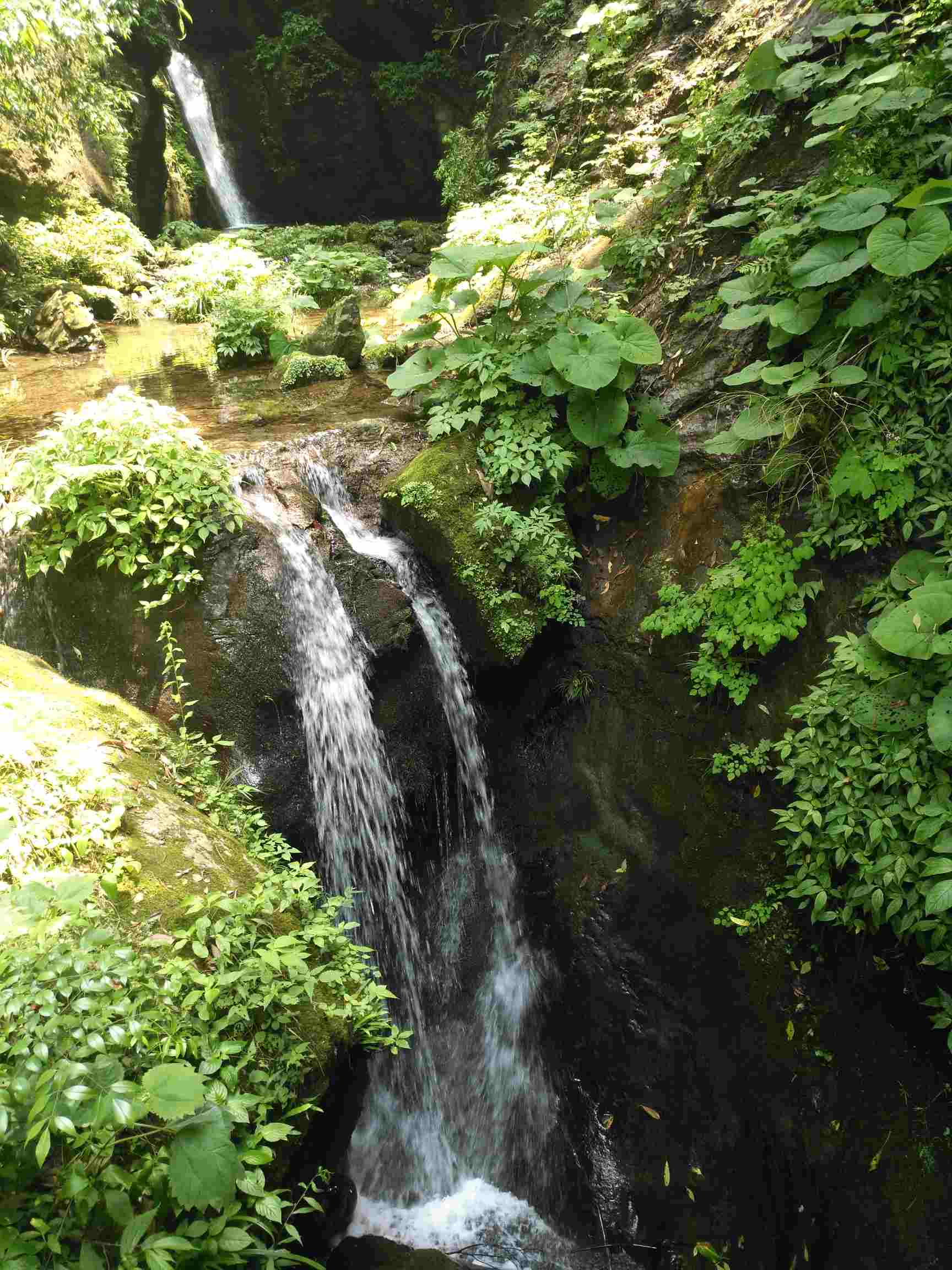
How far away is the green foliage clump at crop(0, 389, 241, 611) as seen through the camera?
4566mm

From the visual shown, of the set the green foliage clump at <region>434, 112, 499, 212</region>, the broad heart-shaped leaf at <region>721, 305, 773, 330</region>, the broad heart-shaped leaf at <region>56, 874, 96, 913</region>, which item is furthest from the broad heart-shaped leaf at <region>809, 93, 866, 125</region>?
the green foliage clump at <region>434, 112, 499, 212</region>

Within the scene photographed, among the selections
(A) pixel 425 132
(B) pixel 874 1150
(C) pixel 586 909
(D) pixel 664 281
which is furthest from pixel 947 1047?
(A) pixel 425 132

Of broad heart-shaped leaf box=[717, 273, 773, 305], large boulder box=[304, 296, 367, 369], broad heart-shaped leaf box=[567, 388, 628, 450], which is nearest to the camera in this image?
broad heart-shaped leaf box=[717, 273, 773, 305]

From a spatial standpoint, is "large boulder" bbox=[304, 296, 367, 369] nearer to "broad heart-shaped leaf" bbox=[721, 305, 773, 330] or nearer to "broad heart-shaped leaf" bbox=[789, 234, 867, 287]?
"broad heart-shaped leaf" bbox=[721, 305, 773, 330]

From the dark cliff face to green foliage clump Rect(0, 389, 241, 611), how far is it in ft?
53.2

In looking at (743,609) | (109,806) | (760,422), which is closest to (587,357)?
(760,422)

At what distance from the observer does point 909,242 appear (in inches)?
156

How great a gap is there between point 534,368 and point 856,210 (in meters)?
2.16

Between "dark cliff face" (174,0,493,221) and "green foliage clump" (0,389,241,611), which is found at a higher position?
"dark cliff face" (174,0,493,221)

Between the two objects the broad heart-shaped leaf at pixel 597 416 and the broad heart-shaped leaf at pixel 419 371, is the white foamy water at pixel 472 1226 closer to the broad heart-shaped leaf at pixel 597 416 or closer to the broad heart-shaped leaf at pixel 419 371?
the broad heart-shaped leaf at pixel 597 416

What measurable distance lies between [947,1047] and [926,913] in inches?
27.8

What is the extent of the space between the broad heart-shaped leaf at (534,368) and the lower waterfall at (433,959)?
66.6 inches

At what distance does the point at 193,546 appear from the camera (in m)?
4.73

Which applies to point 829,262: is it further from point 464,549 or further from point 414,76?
point 414,76
